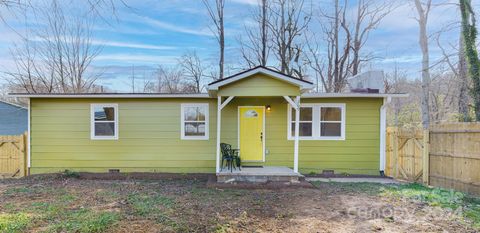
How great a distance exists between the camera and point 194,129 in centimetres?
877

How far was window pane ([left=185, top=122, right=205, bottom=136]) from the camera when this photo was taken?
8.75 m

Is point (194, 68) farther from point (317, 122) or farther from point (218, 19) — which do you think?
point (317, 122)

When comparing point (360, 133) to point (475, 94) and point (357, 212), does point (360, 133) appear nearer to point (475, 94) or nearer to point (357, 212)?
point (475, 94)

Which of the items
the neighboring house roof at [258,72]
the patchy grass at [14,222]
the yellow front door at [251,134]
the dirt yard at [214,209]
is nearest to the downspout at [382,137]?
the dirt yard at [214,209]

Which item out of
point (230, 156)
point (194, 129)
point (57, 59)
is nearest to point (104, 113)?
point (194, 129)

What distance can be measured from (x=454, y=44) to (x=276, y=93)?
893cm

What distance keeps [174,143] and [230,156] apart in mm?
1899

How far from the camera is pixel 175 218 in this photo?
461 cm

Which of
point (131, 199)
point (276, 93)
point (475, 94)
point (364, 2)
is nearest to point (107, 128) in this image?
point (131, 199)

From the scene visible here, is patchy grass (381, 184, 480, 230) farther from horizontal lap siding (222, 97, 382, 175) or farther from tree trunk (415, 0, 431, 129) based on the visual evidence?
tree trunk (415, 0, 431, 129)

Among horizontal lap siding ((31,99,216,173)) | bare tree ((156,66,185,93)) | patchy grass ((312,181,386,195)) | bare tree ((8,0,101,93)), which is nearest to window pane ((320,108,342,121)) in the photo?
patchy grass ((312,181,386,195))

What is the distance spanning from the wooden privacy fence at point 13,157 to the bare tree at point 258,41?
1210 centimetres

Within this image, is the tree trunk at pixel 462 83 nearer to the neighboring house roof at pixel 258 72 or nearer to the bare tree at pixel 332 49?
the neighboring house roof at pixel 258 72

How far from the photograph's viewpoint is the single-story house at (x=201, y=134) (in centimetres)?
868
